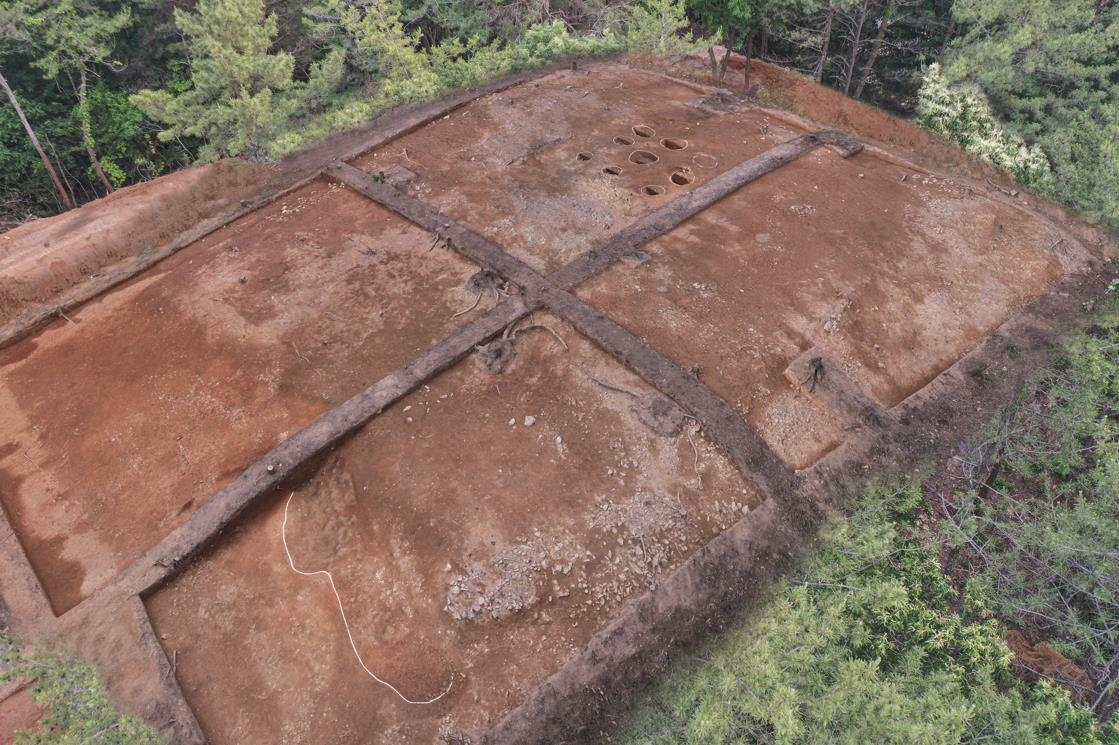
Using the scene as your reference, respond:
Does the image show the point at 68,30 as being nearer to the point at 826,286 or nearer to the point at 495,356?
the point at 495,356

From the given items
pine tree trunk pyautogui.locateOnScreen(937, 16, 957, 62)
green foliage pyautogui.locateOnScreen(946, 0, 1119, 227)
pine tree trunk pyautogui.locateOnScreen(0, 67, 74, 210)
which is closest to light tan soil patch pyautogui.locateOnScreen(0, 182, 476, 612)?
pine tree trunk pyautogui.locateOnScreen(0, 67, 74, 210)

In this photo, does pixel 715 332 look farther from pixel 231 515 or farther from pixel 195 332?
pixel 195 332

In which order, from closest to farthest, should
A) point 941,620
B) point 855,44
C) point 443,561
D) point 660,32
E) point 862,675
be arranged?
point 862,675
point 941,620
point 443,561
point 660,32
point 855,44

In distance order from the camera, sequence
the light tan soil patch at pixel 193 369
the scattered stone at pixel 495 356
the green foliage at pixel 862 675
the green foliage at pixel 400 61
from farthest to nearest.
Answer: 1. the green foliage at pixel 400 61
2. the scattered stone at pixel 495 356
3. the light tan soil patch at pixel 193 369
4. the green foliage at pixel 862 675

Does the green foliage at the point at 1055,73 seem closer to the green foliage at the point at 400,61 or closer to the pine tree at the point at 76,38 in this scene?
the green foliage at the point at 400,61

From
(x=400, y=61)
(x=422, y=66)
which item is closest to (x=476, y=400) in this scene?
(x=422, y=66)

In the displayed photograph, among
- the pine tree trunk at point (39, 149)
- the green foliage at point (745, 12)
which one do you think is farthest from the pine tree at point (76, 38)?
the green foliage at point (745, 12)
